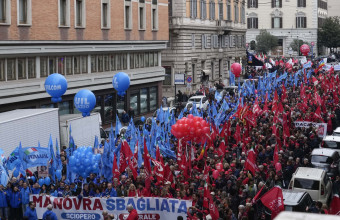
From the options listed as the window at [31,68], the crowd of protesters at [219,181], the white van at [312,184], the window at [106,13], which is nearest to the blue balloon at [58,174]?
the crowd of protesters at [219,181]

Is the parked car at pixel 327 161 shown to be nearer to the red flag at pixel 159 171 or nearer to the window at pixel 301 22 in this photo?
the red flag at pixel 159 171

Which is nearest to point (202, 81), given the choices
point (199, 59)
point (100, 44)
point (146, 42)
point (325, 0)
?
point (199, 59)

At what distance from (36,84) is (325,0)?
3788 inches

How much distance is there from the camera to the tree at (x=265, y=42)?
332 feet

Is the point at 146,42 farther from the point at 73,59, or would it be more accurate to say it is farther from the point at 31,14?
the point at 31,14

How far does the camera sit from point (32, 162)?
63.2 ft

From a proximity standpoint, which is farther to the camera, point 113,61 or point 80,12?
point 113,61

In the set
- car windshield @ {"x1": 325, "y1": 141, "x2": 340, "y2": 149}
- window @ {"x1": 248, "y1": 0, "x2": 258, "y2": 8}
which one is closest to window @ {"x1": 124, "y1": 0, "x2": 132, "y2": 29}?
car windshield @ {"x1": 325, "y1": 141, "x2": 340, "y2": 149}

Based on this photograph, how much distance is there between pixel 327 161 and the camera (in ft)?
72.3

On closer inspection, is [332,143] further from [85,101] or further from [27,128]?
[27,128]

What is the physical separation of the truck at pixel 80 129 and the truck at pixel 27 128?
778 mm

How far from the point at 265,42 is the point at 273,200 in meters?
88.1

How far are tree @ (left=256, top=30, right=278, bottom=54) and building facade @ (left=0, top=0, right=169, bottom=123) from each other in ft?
179

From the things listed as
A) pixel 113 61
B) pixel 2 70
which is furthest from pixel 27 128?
pixel 113 61
